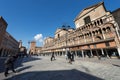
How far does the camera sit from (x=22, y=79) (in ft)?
19.1

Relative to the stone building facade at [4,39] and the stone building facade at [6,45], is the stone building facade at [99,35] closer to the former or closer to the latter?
the stone building facade at [4,39]

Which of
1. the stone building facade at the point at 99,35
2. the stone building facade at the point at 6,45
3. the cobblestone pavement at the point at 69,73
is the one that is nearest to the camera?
the cobblestone pavement at the point at 69,73

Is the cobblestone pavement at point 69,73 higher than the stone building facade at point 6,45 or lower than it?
lower

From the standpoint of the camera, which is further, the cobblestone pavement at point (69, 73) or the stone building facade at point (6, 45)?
the stone building facade at point (6, 45)

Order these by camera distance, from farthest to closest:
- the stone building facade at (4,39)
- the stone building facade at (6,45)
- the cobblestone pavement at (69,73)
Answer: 1. the stone building facade at (6,45)
2. the stone building facade at (4,39)
3. the cobblestone pavement at (69,73)

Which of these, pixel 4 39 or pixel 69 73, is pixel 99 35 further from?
pixel 4 39

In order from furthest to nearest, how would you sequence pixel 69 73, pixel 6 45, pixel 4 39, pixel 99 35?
pixel 6 45
pixel 4 39
pixel 99 35
pixel 69 73

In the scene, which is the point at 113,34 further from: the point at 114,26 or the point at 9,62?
the point at 9,62

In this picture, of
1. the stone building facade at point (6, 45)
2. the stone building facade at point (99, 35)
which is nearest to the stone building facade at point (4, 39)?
the stone building facade at point (6, 45)

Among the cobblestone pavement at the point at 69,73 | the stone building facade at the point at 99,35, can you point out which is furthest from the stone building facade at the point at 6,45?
the cobblestone pavement at the point at 69,73

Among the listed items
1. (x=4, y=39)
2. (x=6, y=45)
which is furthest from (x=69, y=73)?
(x=6, y=45)

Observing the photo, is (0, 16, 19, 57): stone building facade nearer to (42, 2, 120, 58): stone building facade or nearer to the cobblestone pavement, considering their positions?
(42, 2, 120, 58): stone building facade

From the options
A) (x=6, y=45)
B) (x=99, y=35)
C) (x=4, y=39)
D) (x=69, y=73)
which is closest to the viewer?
(x=69, y=73)

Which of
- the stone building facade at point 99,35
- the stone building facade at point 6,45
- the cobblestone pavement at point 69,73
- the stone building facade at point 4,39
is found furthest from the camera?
the stone building facade at point 6,45
